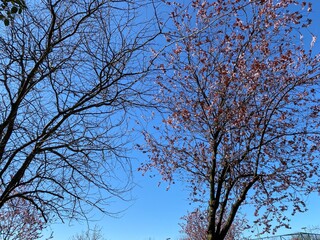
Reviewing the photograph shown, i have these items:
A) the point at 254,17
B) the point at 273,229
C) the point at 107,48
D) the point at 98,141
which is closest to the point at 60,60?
the point at 107,48

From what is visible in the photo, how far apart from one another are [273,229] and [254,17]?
4906mm

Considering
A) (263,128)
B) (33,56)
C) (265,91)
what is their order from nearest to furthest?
(33,56), (263,128), (265,91)

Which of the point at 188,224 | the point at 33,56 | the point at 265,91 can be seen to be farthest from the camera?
the point at 188,224

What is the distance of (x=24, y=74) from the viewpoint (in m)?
4.48

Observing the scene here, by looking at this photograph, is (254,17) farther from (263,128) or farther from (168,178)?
(168,178)

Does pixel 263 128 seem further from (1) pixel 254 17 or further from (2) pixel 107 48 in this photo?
(2) pixel 107 48

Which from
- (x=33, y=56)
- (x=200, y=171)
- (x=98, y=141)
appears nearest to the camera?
(x=33, y=56)

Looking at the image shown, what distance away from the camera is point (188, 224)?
2292 centimetres

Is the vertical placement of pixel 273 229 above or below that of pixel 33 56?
below

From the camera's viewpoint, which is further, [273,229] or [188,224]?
[188,224]

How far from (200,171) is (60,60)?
15.5 ft

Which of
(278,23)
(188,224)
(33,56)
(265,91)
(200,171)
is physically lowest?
(33,56)

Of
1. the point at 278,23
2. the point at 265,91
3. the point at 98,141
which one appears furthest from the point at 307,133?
the point at 98,141

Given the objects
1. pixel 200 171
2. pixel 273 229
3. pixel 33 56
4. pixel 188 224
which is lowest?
pixel 273 229
